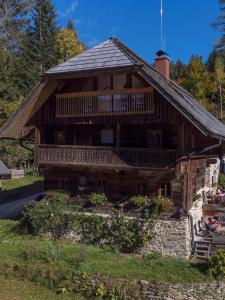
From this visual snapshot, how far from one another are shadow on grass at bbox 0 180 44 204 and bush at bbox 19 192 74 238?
31.3ft

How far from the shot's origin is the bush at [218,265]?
1598 centimetres

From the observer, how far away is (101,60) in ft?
67.6

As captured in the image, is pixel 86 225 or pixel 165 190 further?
pixel 86 225

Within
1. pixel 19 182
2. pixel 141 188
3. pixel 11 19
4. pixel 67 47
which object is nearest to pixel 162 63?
pixel 141 188

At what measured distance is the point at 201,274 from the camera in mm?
16391

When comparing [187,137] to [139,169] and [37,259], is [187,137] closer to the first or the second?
[139,169]

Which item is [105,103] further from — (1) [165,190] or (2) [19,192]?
(2) [19,192]

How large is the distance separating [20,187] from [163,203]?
2113 centimetres

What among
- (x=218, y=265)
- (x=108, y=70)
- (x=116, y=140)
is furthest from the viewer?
(x=116, y=140)

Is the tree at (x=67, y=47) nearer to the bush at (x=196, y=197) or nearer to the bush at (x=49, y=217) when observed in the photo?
the bush at (x=49, y=217)

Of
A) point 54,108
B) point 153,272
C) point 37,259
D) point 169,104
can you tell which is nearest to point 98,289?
point 153,272

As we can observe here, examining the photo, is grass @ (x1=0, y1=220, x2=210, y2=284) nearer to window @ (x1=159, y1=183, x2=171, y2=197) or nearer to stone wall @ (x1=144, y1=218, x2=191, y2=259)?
stone wall @ (x1=144, y1=218, x2=191, y2=259)

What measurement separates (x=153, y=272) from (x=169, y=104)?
809 cm

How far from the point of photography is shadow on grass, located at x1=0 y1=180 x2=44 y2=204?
31891 millimetres
